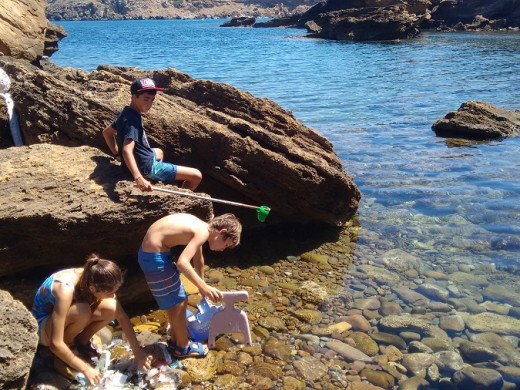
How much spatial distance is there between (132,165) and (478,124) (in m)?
12.2

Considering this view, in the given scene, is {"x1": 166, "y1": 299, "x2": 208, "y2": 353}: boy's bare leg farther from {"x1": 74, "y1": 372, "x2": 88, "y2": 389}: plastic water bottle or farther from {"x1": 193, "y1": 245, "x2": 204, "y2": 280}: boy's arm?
{"x1": 74, "y1": 372, "x2": 88, "y2": 389}: plastic water bottle

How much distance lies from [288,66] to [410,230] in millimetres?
25184

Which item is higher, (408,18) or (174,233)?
(408,18)

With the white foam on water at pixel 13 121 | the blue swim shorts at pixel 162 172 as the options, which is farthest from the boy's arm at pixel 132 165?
the white foam on water at pixel 13 121

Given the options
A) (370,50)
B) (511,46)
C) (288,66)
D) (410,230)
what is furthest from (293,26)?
(410,230)

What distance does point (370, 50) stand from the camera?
4362 cm

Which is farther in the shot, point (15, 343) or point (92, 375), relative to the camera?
point (92, 375)

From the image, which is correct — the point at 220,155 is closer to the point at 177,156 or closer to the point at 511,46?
the point at 177,156

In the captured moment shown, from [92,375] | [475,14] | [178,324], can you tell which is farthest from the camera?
[475,14]

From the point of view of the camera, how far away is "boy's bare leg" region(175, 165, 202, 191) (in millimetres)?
6055

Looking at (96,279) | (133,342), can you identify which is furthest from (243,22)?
(96,279)

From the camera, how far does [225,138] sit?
24.0 feet

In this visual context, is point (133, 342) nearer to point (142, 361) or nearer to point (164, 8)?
point (142, 361)

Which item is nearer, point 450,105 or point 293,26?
point 450,105
